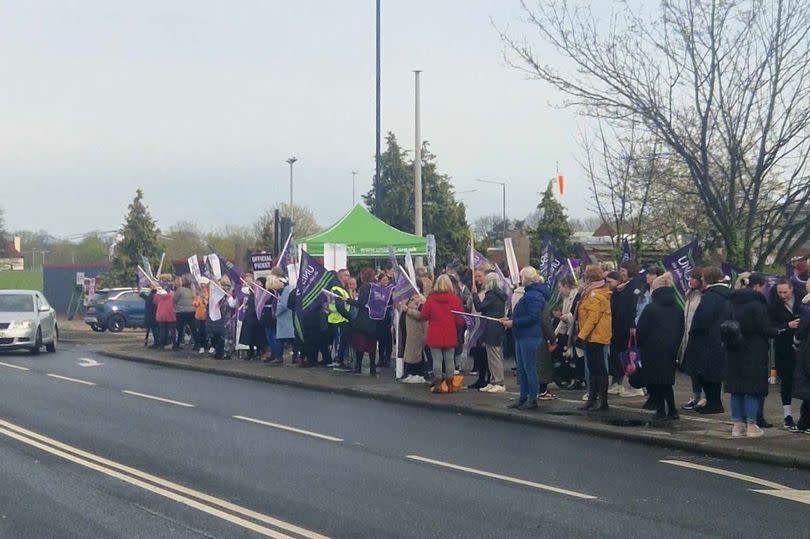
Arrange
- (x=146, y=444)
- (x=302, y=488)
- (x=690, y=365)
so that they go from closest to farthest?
(x=302, y=488) → (x=146, y=444) → (x=690, y=365)

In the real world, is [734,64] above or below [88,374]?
above

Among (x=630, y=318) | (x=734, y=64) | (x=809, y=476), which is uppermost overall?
(x=734, y=64)

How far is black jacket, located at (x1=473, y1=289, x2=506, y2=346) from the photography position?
1691 centimetres

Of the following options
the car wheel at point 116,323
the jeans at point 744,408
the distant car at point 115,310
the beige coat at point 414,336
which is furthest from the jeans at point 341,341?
the car wheel at point 116,323

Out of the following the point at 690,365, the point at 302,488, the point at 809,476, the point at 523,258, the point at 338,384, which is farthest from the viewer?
the point at 523,258

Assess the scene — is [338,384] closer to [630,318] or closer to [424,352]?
[424,352]

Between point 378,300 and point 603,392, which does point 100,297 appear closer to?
point 378,300

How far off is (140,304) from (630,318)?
28.5 meters

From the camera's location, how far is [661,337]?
13.5 m

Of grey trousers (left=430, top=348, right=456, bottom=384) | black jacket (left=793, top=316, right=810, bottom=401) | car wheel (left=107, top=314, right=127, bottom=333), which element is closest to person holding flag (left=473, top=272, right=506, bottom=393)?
grey trousers (left=430, top=348, right=456, bottom=384)

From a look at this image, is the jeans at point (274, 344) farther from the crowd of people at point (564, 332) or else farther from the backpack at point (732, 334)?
the backpack at point (732, 334)

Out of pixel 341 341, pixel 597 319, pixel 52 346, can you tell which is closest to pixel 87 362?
pixel 52 346

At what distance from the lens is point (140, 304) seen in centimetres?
4059

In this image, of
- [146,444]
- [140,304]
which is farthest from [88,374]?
[140,304]
